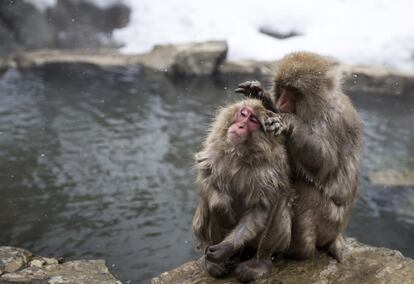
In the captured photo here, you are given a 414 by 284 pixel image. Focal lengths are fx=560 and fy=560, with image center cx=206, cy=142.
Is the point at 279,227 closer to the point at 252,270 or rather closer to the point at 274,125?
the point at 252,270

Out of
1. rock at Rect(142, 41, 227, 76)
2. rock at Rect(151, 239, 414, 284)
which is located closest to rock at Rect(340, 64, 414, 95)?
rock at Rect(142, 41, 227, 76)

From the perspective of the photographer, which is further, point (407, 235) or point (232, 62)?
point (232, 62)

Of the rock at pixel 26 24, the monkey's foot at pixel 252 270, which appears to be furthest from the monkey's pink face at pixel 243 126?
the rock at pixel 26 24

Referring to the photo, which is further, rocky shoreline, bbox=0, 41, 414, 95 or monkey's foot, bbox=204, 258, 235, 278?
rocky shoreline, bbox=0, 41, 414, 95

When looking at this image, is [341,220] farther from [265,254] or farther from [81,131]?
[81,131]

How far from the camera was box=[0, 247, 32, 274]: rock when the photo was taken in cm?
405

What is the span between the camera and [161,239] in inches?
216

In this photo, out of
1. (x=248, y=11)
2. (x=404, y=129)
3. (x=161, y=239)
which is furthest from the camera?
(x=248, y=11)

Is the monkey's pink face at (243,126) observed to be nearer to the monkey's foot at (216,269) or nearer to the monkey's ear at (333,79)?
the monkey's ear at (333,79)

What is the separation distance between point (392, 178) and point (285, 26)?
695 centimetres

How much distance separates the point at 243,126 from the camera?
2953 mm

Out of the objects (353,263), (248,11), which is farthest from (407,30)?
(353,263)

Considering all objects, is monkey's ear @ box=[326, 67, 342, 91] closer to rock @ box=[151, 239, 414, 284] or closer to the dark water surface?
rock @ box=[151, 239, 414, 284]

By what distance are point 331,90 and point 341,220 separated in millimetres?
753
